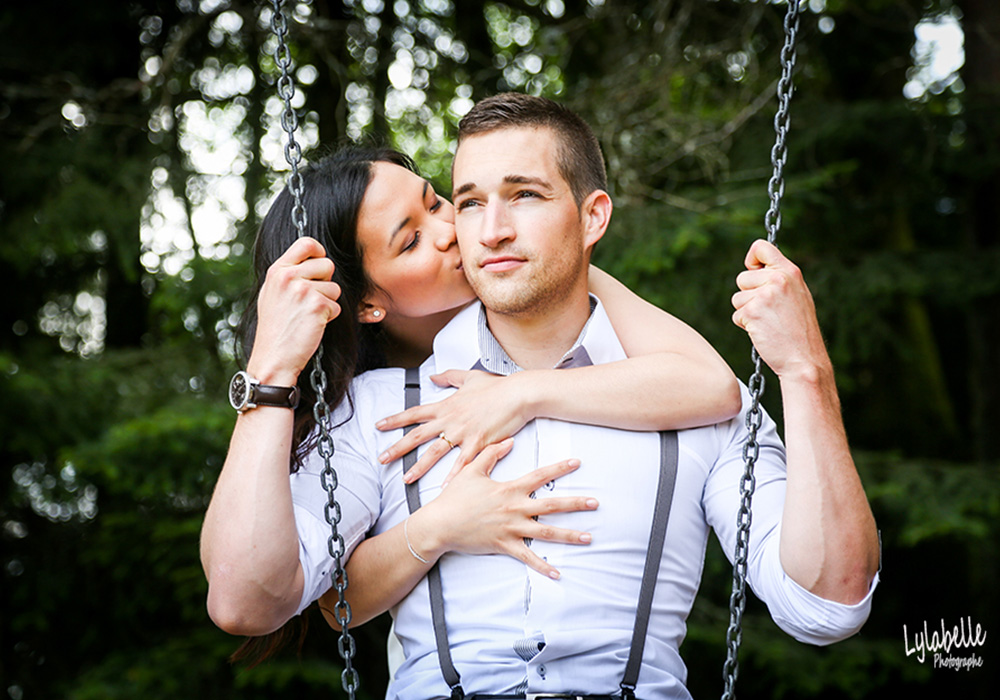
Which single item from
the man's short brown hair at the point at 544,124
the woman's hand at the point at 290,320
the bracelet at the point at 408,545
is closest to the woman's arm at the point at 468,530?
the bracelet at the point at 408,545

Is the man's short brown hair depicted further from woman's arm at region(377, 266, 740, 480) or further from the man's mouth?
woman's arm at region(377, 266, 740, 480)

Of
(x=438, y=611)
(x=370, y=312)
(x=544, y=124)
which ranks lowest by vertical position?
(x=438, y=611)

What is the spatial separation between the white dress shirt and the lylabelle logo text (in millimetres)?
3639

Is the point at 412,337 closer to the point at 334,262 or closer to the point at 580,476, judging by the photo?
the point at 334,262

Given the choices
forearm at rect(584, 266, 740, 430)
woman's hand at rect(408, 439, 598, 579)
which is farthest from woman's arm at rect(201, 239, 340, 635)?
forearm at rect(584, 266, 740, 430)

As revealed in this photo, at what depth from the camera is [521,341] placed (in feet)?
7.37

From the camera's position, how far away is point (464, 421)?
6.60 feet

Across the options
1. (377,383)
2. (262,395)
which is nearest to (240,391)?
(262,395)

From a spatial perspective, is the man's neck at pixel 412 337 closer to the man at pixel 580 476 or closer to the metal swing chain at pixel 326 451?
the man at pixel 580 476

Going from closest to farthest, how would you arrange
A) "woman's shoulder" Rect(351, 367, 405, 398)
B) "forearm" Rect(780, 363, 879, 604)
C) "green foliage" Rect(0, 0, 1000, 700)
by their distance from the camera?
"forearm" Rect(780, 363, 879, 604)
"woman's shoulder" Rect(351, 367, 405, 398)
"green foliage" Rect(0, 0, 1000, 700)

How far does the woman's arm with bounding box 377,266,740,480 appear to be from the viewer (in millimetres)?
1978

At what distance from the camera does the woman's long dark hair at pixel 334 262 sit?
2207mm

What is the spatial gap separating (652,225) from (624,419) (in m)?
2.15

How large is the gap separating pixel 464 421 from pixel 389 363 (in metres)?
0.59
